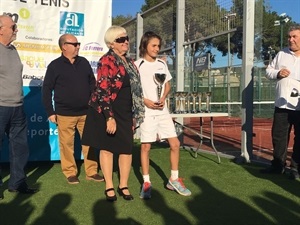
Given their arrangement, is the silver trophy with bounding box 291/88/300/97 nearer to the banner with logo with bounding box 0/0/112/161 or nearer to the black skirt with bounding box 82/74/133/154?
the black skirt with bounding box 82/74/133/154

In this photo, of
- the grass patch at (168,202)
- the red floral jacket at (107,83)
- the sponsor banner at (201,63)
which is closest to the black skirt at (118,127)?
the red floral jacket at (107,83)

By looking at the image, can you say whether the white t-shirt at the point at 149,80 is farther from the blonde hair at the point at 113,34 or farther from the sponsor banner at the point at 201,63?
the sponsor banner at the point at 201,63

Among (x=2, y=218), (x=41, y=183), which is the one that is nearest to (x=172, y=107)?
A: (x=41, y=183)

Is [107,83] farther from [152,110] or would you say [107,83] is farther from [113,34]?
[152,110]

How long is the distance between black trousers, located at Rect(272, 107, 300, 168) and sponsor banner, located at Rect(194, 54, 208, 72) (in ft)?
10.4

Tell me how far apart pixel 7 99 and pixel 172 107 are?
303 centimetres

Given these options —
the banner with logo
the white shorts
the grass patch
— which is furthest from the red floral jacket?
the banner with logo

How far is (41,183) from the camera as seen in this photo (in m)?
5.34

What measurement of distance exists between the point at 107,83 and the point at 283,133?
2717 mm

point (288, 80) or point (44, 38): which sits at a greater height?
point (44, 38)

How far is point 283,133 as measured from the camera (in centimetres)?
558

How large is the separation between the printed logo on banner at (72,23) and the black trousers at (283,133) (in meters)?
3.30

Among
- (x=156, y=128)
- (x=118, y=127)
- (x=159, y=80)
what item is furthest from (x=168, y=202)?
(x=159, y=80)

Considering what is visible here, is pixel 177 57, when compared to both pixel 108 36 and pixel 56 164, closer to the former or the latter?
pixel 56 164
